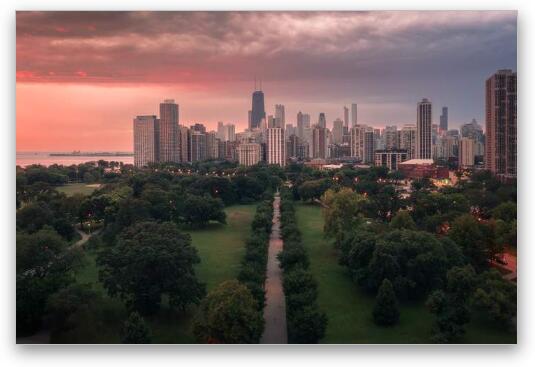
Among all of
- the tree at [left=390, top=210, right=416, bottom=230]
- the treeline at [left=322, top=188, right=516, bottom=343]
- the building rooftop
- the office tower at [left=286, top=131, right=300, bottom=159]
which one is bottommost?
the treeline at [left=322, top=188, right=516, bottom=343]

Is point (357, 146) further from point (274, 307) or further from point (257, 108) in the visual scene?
point (274, 307)

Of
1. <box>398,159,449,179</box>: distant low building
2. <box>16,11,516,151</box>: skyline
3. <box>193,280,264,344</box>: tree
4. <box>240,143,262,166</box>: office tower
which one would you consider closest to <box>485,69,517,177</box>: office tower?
<box>16,11,516,151</box>: skyline

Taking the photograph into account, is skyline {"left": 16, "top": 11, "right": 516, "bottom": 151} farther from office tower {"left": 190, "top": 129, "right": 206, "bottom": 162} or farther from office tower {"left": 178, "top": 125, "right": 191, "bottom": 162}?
office tower {"left": 190, "top": 129, "right": 206, "bottom": 162}

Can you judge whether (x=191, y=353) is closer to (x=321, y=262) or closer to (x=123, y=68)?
(x=123, y=68)

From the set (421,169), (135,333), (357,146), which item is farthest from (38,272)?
(421,169)

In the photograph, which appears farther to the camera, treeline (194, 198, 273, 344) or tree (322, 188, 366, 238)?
tree (322, 188, 366, 238)

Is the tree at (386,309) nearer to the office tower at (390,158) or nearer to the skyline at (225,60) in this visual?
the skyline at (225,60)
